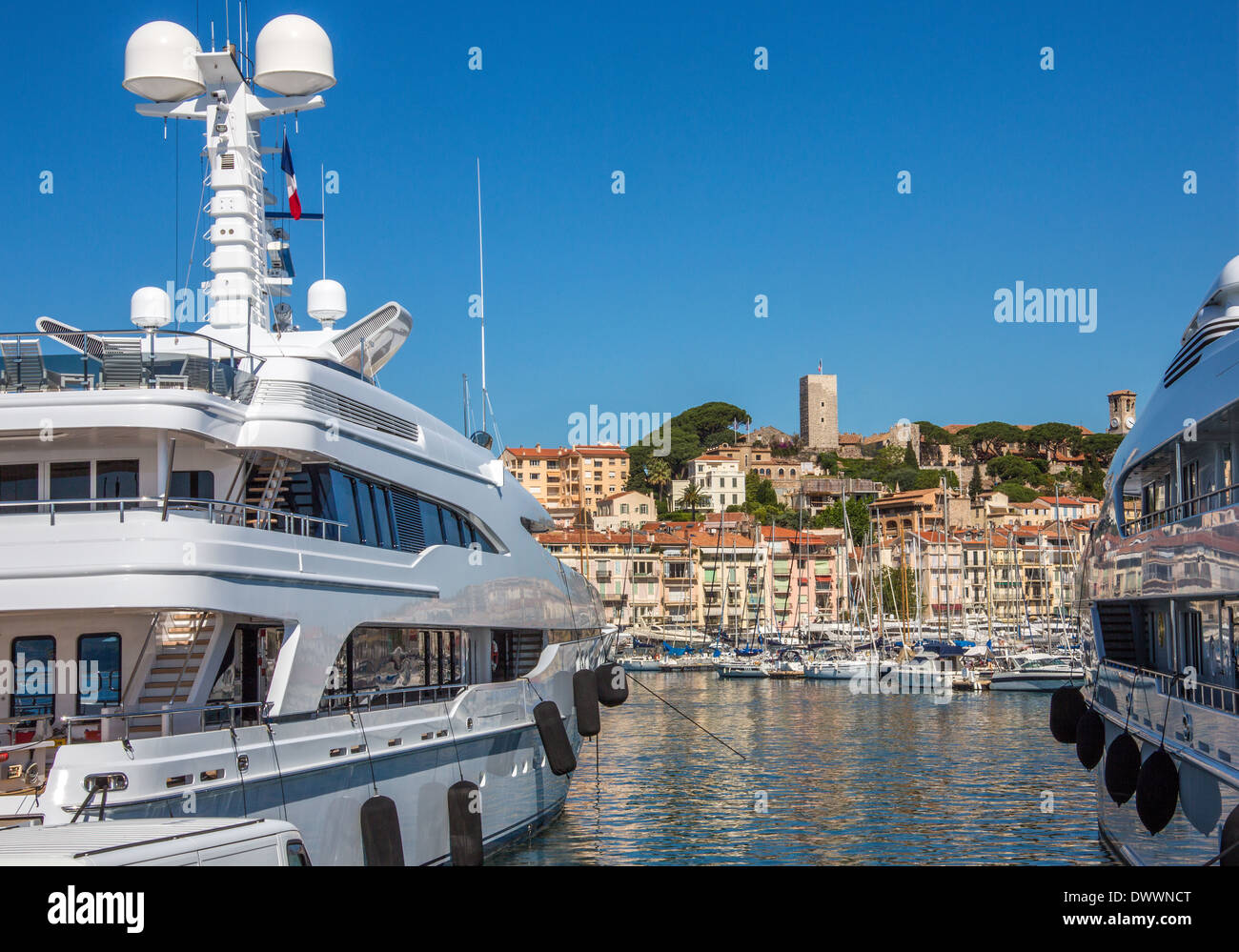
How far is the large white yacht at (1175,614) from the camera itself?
499 inches

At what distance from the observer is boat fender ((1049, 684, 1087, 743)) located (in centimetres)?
2117

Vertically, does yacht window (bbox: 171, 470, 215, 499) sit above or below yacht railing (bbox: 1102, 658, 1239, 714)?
above

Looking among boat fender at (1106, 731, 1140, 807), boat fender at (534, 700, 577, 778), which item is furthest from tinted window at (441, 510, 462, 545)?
boat fender at (1106, 731, 1140, 807)

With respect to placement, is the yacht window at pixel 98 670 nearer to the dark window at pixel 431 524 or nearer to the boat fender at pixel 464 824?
the boat fender at pixel 464 824

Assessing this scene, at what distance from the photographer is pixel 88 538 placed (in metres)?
11.0

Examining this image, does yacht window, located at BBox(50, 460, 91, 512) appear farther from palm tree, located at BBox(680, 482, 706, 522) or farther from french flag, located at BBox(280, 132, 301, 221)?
palm tree, located at BBox(680, 482, 706, 522)

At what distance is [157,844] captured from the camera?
23.7 feet

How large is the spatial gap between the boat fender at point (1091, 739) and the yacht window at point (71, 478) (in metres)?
Answer: 14.1

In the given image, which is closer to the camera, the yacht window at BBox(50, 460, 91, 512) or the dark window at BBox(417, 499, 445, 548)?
the yacht window at BBox(50, 460, 91, 512)

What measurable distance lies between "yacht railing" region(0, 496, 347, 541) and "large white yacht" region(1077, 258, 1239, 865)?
8975 mm

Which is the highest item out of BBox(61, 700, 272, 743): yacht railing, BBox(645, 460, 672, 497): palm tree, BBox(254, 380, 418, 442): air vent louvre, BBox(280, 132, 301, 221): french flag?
BBox(645, 460, 672, 497): palm tree
